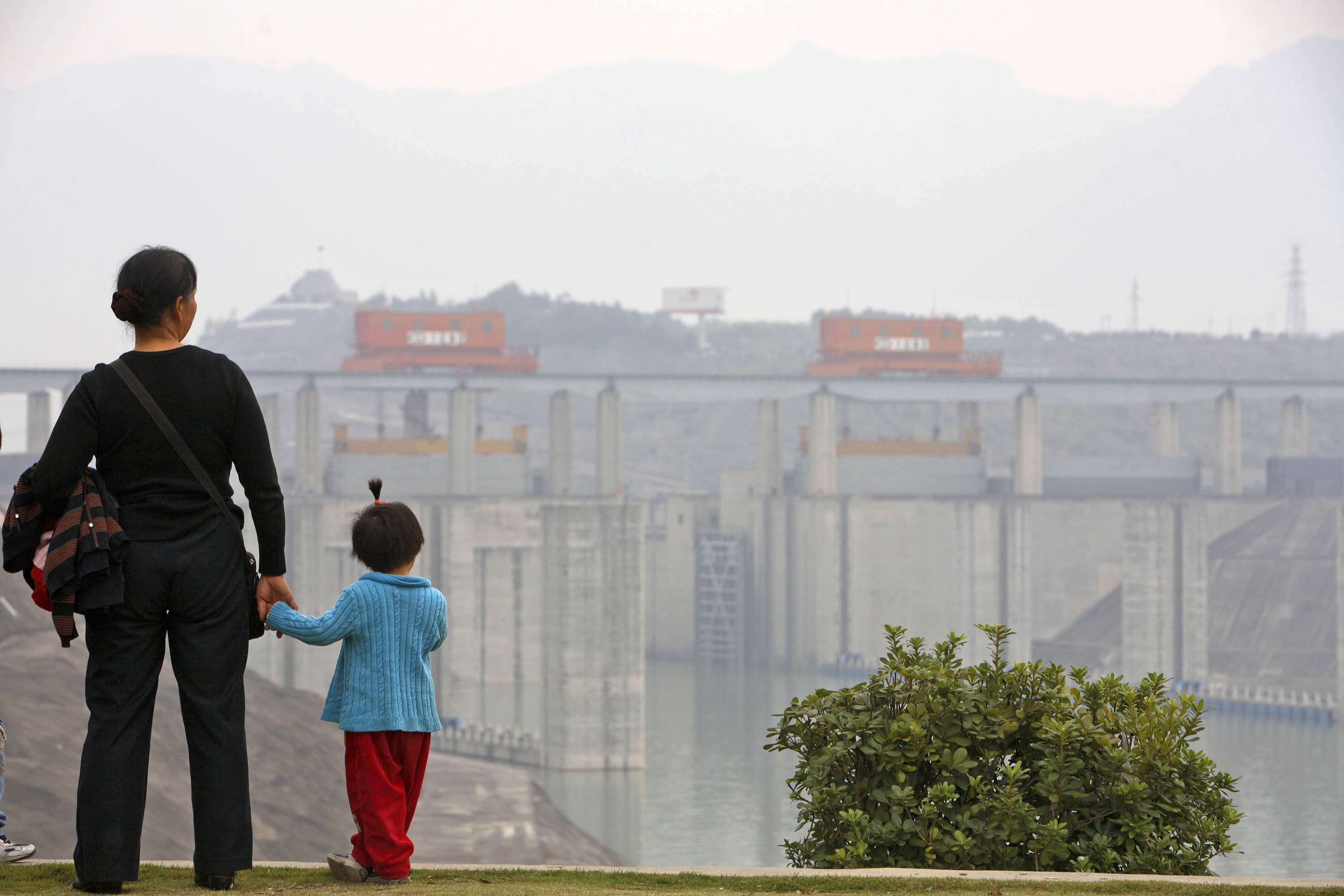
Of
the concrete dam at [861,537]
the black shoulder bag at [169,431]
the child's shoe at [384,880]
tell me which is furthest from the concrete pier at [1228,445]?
the black shoulder bag at [169,431]

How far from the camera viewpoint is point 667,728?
38.7 meters

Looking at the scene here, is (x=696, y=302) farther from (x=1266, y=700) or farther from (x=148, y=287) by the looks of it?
(x=148, y=287)

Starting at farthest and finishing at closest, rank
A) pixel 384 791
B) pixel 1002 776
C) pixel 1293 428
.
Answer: pixel 1293 428, pixel 1002 776, pixel 384 791

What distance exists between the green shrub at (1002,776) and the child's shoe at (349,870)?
133cm

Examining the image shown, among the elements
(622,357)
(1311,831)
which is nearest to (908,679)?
(1311,831)

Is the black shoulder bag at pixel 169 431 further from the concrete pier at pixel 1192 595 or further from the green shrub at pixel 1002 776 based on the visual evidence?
the concrete pier at pixel 1192 595

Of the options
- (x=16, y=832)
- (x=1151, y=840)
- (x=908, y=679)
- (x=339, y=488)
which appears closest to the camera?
(x=1151, y=840)

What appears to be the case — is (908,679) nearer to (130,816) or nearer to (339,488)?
(130,816)

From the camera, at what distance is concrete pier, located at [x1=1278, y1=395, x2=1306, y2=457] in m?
49.9

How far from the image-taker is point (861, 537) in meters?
47.0

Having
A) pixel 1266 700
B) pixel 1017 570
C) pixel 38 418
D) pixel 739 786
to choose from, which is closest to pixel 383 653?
pixel 739 786

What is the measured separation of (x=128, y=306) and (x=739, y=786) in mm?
29162

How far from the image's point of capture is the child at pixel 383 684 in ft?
11.6

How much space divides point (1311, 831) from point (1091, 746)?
27.2 meters
